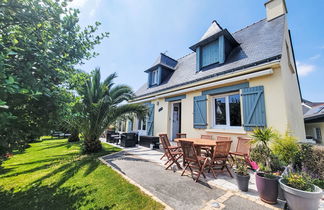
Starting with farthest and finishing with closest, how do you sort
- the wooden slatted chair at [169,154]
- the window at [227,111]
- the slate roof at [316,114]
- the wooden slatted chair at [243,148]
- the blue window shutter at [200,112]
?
the slate roof at [316,114] → the blue window shutter at [200,112] → the window at [227,111] → the wooden slatted chair at [243,148] → the wooden slatted chair at [169,154]

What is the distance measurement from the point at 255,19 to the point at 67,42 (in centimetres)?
1072

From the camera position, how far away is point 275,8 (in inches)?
290

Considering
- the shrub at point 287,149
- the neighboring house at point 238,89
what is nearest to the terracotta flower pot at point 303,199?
the shrub at point 287,149

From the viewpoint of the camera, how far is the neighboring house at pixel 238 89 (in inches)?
195

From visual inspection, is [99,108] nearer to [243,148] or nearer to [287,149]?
[243,148]

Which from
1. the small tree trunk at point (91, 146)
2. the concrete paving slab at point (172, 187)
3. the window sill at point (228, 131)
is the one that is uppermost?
the window sill at point (228, 131)

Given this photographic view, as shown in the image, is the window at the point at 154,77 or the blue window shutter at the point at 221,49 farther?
the window at the point at 154,77

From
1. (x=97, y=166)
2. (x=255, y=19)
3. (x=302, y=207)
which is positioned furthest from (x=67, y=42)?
(x=255, y=19)

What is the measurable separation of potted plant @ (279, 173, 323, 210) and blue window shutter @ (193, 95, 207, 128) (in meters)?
4.17

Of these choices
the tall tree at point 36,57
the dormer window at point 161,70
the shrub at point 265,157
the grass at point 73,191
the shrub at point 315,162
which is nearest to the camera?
the tall tree at point 36,57

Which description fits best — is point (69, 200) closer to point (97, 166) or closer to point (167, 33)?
point (97, 166)

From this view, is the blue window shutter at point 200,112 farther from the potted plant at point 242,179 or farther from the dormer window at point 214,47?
the potted plant at point 242,179

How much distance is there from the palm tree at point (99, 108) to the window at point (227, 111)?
4053 mm

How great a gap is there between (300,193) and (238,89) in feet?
14.1
